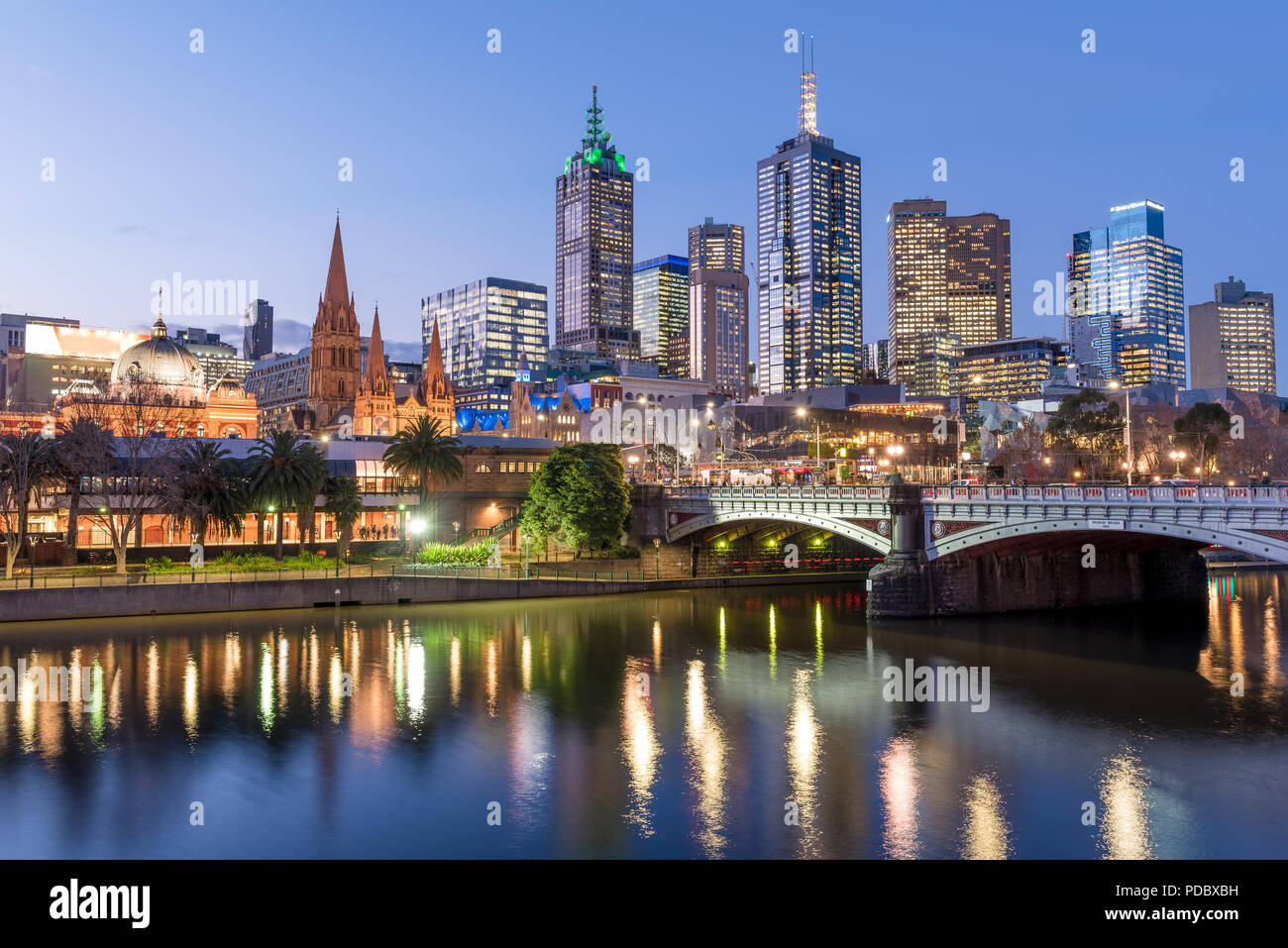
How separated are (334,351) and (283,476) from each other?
116 m

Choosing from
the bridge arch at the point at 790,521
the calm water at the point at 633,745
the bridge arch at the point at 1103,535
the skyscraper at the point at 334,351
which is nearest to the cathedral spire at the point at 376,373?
the skyscraper at the point at 334,351

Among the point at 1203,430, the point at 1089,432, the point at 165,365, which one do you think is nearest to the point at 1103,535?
the point at 1203,430

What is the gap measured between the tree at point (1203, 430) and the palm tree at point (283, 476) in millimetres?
85989

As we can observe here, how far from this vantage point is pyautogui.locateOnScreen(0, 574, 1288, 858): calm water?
88.8 ft

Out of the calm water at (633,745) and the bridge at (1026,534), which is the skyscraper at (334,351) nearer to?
the bridge at (1026,534)

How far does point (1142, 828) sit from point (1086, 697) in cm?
1665

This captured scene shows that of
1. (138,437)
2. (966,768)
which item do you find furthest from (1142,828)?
(138,437)

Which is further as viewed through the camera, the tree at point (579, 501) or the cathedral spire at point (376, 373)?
the cathedral spire at point (376, 373)

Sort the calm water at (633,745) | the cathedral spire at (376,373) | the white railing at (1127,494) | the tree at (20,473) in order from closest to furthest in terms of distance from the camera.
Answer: the calm water at (633,745) < the white railing at (1127,494) < the tree at (20,473) < the cathedral spire at (376,373)

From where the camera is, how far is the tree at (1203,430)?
10081cm

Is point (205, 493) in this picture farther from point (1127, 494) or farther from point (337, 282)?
point (337, 282)

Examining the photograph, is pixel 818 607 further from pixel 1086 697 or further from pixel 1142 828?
pixel 1142 828

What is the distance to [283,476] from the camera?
247ft

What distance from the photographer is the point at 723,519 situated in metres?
81.8
